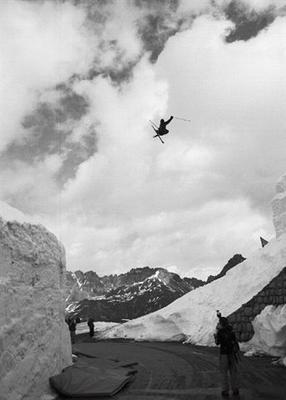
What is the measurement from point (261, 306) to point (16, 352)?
14.4 metres

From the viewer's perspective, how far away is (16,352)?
33.0ft

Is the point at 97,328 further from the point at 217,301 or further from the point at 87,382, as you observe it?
the point at 87,382

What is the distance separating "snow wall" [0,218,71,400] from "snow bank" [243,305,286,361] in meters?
8.52

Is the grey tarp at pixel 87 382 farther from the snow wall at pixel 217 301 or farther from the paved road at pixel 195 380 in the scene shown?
the snow wall at pixel 217 301

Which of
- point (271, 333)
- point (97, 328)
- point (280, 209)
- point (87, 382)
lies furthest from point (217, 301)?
point (87, 382)

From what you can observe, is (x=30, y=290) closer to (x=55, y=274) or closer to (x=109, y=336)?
(x=55, y=274)

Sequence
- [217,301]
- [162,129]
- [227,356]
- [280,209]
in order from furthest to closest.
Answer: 1. [280,209]
2. [217,301]
3. [162,129]
4. [227,356]

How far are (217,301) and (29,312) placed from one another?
19468 millimetres

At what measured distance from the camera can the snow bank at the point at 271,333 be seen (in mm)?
16375

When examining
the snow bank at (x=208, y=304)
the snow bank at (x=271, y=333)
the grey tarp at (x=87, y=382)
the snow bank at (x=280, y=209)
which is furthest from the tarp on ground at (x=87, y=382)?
the snow bank at (x=280, y=209)

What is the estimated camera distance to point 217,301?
2808 centimetres

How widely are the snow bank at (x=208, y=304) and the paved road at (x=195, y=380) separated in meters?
7.95

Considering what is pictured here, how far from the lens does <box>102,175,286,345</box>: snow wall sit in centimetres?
2389

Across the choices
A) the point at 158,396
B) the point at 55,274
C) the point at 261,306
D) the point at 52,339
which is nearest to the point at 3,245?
the point at 55,274
